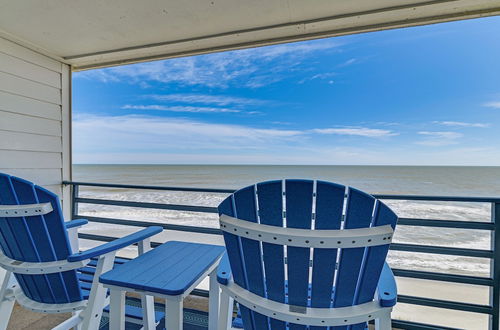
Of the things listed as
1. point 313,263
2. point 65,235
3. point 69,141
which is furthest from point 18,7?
point 313,263

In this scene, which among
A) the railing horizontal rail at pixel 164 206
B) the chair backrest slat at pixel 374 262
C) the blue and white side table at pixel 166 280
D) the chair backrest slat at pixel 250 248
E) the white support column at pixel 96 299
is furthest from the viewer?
the railing horizontal rail at pixel 164 206

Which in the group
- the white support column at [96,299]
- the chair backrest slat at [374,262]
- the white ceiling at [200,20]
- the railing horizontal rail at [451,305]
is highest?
the white ceiling at [200,20]

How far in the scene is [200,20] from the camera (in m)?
1.82

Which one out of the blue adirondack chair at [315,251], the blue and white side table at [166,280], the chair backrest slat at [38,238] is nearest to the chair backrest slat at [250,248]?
the blue adirondack chair at [315,251]

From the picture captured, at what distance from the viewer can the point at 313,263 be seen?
2.59 feet

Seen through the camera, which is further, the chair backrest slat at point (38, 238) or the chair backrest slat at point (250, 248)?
the chair backrest slat at point (38, 238)

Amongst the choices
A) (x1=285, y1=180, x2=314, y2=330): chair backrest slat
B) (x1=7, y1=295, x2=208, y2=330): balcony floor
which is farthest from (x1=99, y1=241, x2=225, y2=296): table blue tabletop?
(x1=7, y1=295, x2=208, y2=330): balcony floor

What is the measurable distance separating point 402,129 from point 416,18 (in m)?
15.7

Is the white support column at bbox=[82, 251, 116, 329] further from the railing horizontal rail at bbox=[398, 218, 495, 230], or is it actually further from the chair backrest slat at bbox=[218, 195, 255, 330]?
the railing horizontal rail at bbox=[398, 218, 495, 230]

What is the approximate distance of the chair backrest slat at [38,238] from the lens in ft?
3.80

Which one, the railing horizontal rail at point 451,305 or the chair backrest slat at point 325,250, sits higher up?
the chair backrest slat at point 325,250

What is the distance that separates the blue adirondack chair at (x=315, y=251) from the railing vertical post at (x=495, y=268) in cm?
119

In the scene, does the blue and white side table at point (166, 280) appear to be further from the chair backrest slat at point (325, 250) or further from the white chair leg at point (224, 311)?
the chair backrest slat at point (325, 250)

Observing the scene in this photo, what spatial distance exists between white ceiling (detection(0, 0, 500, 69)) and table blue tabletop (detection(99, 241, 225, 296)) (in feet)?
5.00
